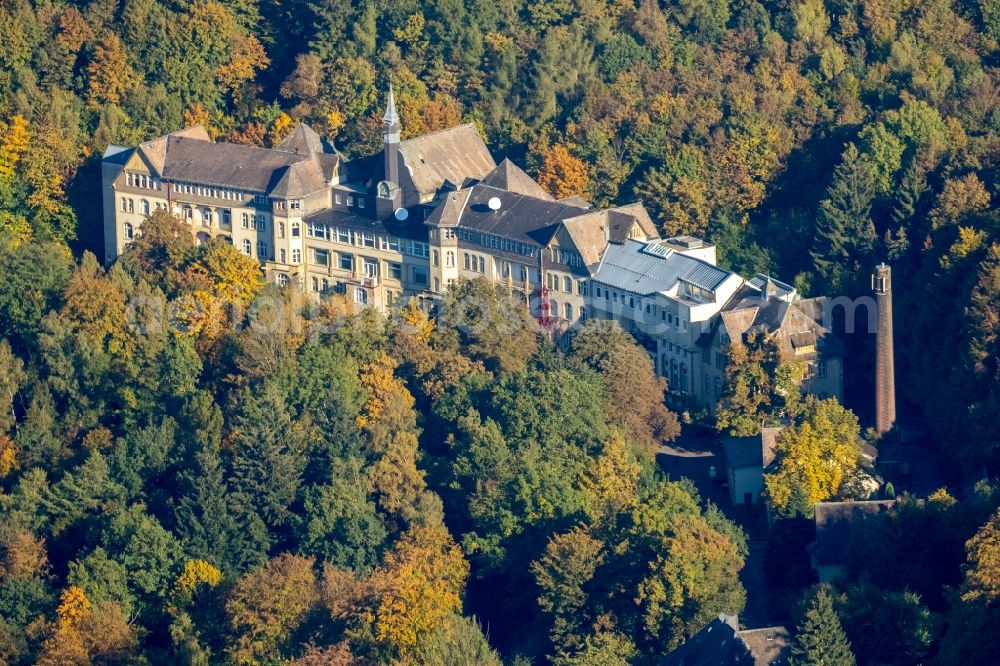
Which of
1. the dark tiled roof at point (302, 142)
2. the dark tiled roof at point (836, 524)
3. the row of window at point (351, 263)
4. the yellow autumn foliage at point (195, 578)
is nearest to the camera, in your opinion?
the dark tiled roof at point (836, 524)

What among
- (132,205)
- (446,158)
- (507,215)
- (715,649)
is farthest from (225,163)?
(715,649)

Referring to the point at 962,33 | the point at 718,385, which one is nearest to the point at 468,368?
the point at 718,385

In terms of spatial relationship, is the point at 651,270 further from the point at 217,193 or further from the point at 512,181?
the point at 217,193

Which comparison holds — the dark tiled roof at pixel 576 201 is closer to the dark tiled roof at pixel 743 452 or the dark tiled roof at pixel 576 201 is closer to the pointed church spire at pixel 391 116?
the pointed church spire at pixel 391 116

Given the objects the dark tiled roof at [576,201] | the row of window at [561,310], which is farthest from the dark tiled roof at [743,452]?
the dark tiled roof at [576,201]

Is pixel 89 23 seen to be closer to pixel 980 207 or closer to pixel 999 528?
pixel 980 207

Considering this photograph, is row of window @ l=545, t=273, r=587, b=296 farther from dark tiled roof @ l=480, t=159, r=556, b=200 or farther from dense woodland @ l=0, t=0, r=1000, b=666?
dark tiled roof @ l=480, t=159, r=556, b=200

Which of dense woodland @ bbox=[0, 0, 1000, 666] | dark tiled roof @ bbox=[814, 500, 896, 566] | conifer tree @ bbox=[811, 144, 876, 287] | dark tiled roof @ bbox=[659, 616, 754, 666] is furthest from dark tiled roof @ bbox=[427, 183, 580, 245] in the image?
dark tiled roof @ bbox=[659, 616, 754, 666]

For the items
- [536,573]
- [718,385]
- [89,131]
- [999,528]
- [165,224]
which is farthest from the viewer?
[89,131]
